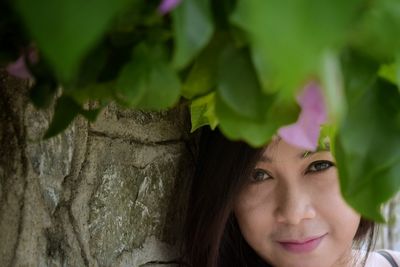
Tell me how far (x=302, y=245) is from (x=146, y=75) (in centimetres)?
87

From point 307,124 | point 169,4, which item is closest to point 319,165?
point 307,124

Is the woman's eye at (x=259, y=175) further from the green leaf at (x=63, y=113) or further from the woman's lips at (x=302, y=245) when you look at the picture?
the green leaf at (x=63, y=113)

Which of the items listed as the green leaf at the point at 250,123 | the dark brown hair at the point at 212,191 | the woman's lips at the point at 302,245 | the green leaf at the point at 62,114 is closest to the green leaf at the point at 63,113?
the green leaf at the point at 62,114

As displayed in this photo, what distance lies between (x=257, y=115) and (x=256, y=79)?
0.02 m

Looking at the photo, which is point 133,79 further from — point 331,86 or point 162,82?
point 331,86

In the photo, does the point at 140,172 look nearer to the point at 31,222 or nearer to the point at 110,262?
the point at 110,262

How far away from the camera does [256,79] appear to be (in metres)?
0.30

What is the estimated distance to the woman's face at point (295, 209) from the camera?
3.58 ft

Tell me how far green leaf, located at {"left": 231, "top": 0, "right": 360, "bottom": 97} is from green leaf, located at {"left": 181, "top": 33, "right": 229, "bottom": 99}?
10 cm

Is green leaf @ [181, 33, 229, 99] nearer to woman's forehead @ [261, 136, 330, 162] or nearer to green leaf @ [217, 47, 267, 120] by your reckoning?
green leaf @ [217, 47, 267, 120]

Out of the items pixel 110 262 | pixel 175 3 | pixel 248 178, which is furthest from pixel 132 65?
pixel 248 178

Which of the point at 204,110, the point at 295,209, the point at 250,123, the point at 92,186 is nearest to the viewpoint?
the point at 250,123

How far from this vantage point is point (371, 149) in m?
0.34

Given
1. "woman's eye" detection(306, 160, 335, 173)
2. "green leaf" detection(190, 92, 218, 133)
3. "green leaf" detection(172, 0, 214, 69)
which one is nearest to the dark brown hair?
"woman's eye" detection(306, 160, 335, 173)
